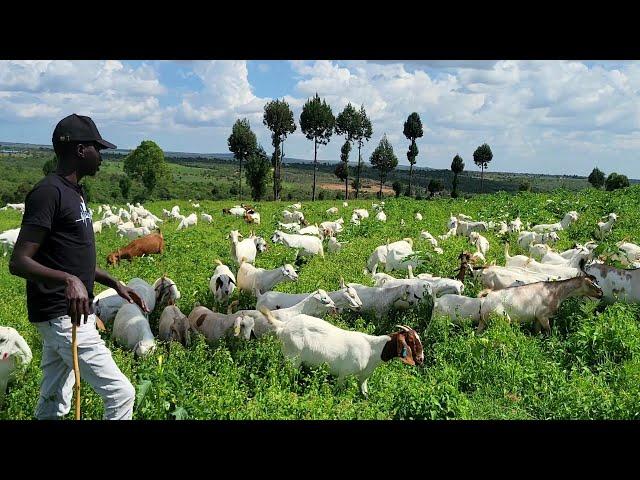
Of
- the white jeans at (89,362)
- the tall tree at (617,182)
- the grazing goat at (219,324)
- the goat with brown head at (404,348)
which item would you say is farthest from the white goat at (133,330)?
the tall tree at (617,182)

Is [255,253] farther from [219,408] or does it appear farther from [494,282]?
[219,408]

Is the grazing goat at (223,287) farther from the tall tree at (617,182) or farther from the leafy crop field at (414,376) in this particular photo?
the tall tree at (617,182)

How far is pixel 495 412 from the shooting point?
6441mm

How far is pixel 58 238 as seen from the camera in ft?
12.8

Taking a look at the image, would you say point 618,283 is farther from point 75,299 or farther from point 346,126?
point 346,126

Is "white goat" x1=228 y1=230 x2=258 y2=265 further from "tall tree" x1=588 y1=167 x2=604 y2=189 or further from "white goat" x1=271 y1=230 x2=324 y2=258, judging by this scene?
"tall tree" x1=588 y1=167 x2=604 y2=189

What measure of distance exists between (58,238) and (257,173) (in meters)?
52.7

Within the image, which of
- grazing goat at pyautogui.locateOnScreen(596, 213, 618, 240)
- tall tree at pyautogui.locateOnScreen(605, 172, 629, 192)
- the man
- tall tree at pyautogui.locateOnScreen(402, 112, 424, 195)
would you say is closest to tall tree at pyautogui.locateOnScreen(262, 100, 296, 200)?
tall tree at pyautogui.locateOnScreen(402, 112, 424, 195)

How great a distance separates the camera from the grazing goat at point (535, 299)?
8883 mm

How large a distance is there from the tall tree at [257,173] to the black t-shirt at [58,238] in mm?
51885

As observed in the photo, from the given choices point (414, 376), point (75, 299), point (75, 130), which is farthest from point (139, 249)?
point (75, 299)

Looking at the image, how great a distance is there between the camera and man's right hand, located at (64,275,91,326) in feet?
11.9
